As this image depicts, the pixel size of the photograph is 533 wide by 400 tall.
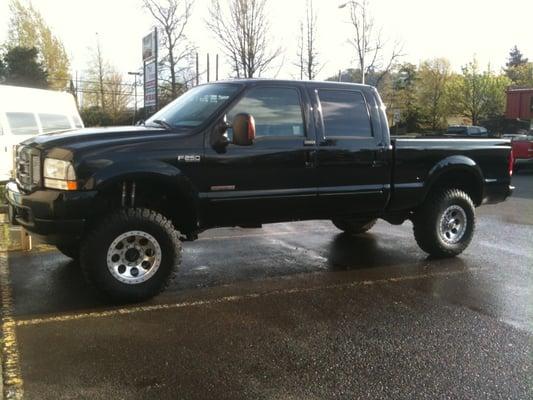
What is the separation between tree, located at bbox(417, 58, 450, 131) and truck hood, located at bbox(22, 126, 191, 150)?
4874 centimetres

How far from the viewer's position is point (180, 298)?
540cm

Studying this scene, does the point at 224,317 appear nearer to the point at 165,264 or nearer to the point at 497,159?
the point at 165,264

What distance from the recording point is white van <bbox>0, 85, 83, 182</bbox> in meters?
11.9

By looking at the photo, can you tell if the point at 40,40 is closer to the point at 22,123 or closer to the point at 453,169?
the point at 22,123

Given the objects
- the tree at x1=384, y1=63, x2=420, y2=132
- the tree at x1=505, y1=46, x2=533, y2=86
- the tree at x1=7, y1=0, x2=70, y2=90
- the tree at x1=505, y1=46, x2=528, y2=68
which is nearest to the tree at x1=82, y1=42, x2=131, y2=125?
the tree at x1=7, y1=0, x2=70, y2=90

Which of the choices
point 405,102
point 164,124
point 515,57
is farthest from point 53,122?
point 515,57

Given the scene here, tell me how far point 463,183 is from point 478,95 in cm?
4859

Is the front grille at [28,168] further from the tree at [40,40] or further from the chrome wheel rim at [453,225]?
the tree at [40,40]

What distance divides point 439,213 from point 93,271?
4263 mm

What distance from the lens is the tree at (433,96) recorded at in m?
53.9

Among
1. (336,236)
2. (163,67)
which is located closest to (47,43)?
(163,67)

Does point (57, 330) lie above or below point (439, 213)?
below

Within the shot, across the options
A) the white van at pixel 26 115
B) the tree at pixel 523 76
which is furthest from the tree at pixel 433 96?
the white van at pixel 26 115

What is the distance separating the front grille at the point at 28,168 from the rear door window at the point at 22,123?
7.54 meters
